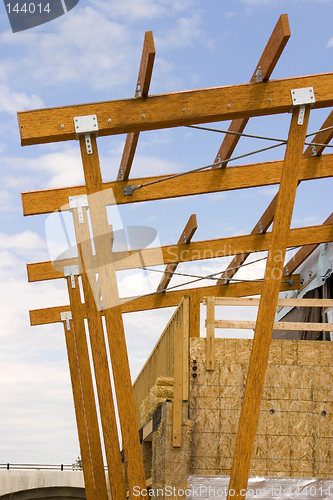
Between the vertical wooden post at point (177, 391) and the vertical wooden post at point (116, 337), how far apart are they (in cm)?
145

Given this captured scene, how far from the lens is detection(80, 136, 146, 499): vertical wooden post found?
21.0 feet

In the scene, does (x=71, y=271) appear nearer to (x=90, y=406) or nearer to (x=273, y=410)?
(x=90, y=406)

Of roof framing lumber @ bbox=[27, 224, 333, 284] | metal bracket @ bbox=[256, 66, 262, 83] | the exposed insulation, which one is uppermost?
metal bracket @ bbox=[256, 66, 262, 83]

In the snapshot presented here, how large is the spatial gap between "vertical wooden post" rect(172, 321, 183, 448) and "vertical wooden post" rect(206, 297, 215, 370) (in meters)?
0.35

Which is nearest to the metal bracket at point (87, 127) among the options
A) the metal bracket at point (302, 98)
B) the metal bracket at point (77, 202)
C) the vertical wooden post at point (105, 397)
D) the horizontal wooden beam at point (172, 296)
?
the vertical wooden post at point (105, 397)

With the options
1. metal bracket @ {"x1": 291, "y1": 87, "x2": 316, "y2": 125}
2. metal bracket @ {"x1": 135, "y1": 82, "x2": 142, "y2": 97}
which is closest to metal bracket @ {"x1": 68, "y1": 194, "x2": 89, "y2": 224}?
metal bracket @ {"x1": 135, "y1": 82, "x2": 142, "y2": 97}

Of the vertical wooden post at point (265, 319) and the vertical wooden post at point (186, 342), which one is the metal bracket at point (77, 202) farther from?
the vertical wooden post at point (265, 319)

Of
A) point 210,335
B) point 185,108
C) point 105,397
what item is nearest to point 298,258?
point 210,335

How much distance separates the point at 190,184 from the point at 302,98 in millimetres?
4033

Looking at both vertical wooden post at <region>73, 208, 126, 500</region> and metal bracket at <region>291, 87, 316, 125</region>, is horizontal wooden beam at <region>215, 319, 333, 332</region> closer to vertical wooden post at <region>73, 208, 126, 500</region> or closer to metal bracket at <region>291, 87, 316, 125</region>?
vertical wooden post at <region>73, 208, 126, 500</region>

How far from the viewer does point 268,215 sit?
12.2 meters

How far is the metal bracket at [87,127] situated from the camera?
656cm

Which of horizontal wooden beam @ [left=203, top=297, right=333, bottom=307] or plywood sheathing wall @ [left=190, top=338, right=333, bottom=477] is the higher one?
horizontal wooden beam @ [left=203, top=297, right=333, bottom=307]

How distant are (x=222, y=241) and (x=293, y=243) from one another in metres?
1.45
